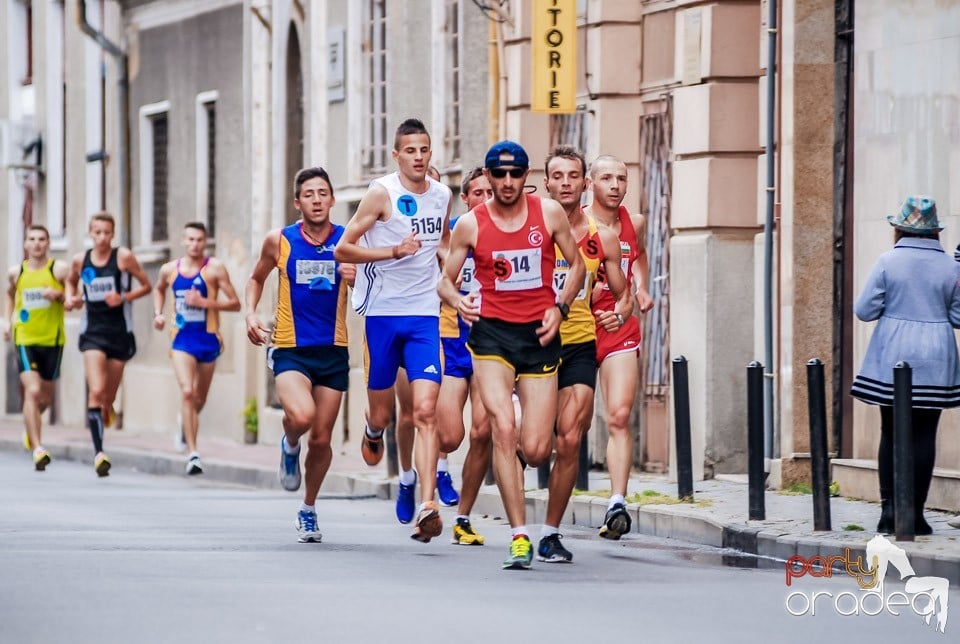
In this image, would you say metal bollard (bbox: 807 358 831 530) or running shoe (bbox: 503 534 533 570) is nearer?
running shoe (bbox: 503 534 533 570)

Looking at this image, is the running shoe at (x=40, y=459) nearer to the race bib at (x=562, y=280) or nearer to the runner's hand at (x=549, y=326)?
the race bib at (x=562, y=280)

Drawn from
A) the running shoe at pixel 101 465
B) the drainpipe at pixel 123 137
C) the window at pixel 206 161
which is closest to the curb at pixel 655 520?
the running shoe at pixel 101 465

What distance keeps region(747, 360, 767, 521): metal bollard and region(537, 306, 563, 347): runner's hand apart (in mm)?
2184

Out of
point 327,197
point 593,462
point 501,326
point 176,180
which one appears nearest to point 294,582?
point 501,326

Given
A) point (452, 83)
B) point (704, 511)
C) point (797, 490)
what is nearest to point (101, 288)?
point (452, 83)

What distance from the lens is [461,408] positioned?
42.5 feet

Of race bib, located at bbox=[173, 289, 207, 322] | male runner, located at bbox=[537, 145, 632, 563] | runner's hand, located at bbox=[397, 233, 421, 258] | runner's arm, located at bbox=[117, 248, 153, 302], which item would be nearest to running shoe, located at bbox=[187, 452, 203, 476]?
race bib, located at bbox=[173, 289, 207, 322]

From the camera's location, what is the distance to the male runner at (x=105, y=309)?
64.1 feet

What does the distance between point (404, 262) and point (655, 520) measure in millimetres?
2282

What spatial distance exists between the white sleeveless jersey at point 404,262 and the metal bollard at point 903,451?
2519mm

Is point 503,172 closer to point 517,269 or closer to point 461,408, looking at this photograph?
point 517,269

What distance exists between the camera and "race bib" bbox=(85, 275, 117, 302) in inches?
772

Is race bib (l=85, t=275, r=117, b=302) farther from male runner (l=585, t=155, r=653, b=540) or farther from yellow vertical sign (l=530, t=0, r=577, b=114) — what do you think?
male runner (l=585, t=155, r=653, b=540)

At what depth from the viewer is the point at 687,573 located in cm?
1097
